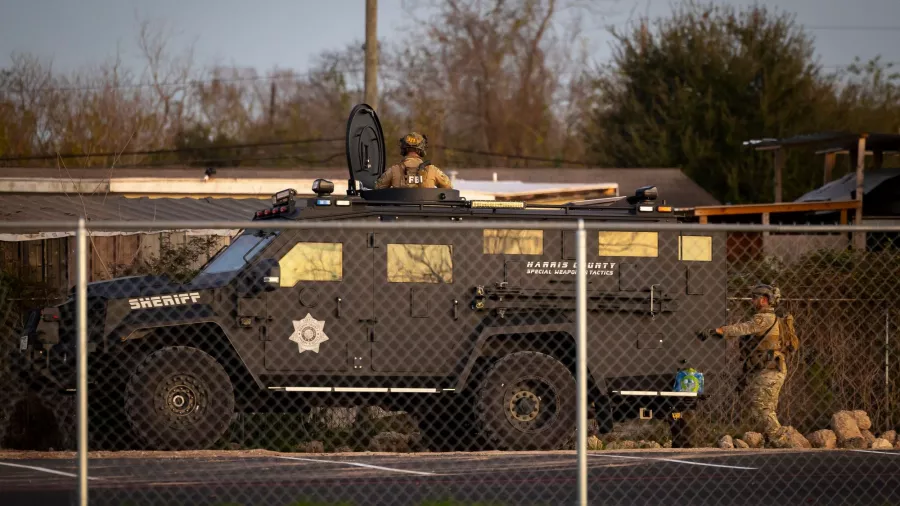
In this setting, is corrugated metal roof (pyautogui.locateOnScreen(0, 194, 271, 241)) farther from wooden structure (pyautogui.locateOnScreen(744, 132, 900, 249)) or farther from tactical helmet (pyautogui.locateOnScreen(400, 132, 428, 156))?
wooden structure (pyautogui.locateOnScreen(744, 132, 900, 249))

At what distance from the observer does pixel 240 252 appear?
10906 millimetres

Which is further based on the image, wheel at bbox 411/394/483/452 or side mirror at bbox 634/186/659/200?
side mirror at bbox 634/186/659/200

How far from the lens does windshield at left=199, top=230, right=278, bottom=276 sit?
10.6 meters

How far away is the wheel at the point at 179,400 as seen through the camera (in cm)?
1005

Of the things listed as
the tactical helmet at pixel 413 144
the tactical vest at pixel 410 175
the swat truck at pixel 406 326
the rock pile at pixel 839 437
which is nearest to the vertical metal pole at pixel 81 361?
the swat truck at pixel 406 326

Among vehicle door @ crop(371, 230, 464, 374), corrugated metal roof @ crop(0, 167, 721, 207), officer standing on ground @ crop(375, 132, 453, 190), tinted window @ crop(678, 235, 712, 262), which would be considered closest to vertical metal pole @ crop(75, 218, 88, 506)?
vehicle door @ crop(371, 230, 464, 374)

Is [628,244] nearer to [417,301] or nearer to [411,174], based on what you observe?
[417,301]

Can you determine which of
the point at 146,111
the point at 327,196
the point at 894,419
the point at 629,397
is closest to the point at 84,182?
the point at 327,196

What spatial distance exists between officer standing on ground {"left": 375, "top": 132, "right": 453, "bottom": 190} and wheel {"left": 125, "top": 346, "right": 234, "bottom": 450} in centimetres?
250

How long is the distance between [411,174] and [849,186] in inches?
555

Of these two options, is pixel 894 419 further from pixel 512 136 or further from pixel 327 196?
pixel 512 136

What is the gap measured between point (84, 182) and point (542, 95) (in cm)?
3121

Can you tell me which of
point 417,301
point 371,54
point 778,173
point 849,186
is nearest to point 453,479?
point 417,301

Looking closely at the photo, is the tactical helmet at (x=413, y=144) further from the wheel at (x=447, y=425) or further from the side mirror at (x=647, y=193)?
the wheel at (x=447, y=425)
